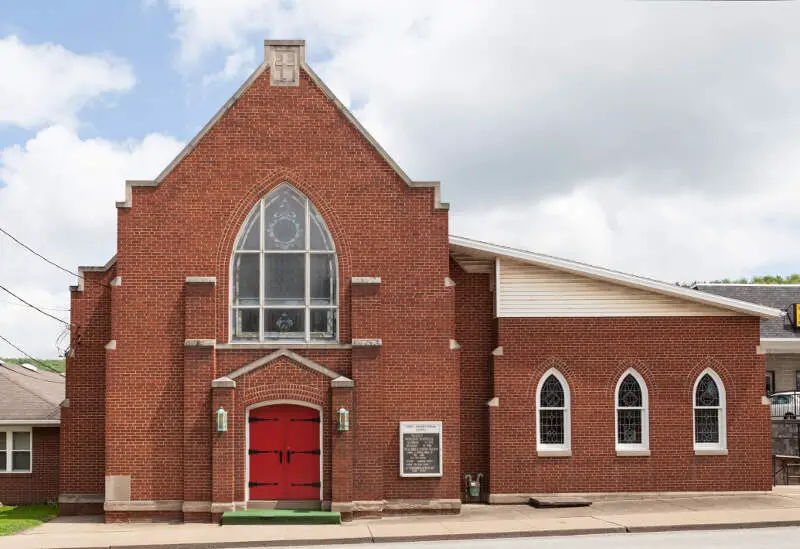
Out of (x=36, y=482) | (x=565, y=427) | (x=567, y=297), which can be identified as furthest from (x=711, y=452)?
(x=36, y=482)

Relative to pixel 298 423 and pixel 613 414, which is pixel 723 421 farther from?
pixel 298 423

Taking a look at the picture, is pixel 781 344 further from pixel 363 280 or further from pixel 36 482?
pixel 36 482

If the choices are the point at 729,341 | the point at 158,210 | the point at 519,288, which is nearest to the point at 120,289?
the point at 158,210

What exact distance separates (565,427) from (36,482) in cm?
1404

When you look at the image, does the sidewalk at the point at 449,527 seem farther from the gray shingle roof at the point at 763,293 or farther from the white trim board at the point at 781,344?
the gray shingle roof at the point at 763,293

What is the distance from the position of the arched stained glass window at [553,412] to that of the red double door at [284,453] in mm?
5397

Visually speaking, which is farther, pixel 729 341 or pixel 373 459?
pixel 729 341

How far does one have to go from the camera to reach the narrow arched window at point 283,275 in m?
21.4

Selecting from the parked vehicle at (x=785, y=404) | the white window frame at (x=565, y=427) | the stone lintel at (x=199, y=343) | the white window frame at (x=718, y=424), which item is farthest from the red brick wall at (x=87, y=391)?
the parked vehicle at (x=785, y=404)

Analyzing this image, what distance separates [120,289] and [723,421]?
14449 mm

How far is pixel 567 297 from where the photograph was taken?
22891 millimetres

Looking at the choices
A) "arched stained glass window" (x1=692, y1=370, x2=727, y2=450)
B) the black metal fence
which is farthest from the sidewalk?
the black metal fence

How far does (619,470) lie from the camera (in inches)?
889

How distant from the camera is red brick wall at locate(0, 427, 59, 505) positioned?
25.4 m
